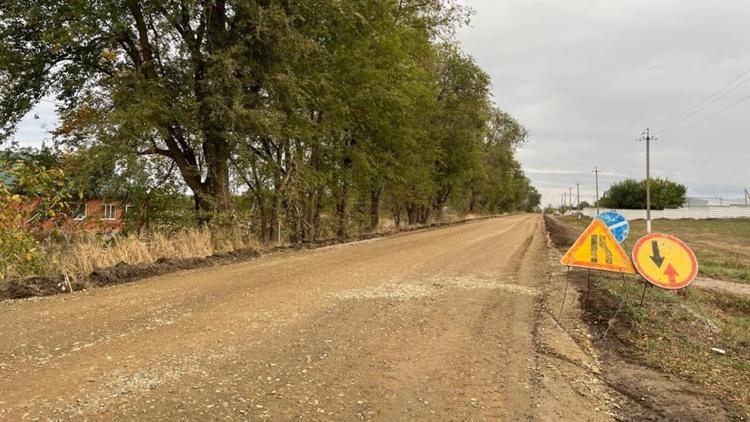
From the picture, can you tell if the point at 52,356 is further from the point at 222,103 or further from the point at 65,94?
the point at 65,94

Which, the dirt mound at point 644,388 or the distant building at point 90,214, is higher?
the distant building at point 90,214

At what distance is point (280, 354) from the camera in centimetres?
511

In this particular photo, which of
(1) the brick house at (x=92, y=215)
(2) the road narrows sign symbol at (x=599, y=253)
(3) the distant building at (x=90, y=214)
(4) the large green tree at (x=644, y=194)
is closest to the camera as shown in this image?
(2) the road narrows sign symbol at (x=599, y=253)

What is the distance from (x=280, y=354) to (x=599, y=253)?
16.4 feet

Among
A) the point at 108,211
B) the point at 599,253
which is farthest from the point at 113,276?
the point at 599,253

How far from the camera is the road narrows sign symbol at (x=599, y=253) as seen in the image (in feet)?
24.4

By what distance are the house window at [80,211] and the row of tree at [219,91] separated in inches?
35.2

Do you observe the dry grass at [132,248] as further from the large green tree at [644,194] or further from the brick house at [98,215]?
the large green tree at [644,194]

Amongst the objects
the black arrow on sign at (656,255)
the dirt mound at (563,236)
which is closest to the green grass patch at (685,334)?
the black arrow on sign at (656,255)

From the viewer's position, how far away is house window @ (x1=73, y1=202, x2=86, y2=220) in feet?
44.8

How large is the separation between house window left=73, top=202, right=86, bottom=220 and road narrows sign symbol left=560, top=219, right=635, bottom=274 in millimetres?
12297

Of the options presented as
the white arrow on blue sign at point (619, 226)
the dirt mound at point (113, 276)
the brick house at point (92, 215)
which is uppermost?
the brick house at point (92, 215)

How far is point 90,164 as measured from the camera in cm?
1238

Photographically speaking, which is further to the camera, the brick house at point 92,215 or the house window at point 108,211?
the house window at point 108,211
